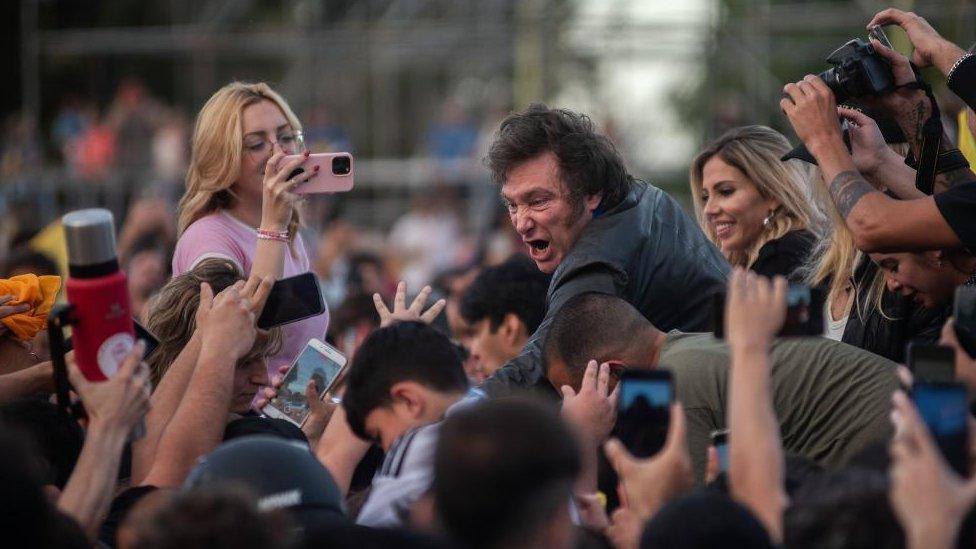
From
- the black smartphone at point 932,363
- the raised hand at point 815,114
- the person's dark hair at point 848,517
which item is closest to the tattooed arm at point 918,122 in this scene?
the raised hand at point 815,114

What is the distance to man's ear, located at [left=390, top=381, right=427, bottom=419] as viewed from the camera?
12.1ft

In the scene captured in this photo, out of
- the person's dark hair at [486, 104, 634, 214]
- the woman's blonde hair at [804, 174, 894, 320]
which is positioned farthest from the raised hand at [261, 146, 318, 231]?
the woman's blonde hair at [804, 174, 894, 320]

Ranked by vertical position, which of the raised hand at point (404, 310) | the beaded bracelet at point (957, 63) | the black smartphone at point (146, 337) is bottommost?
the raised hand at point (404, 310)

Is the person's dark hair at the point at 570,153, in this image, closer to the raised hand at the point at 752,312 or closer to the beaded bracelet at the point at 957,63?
A: the beaded bracelet at the point at 957,63

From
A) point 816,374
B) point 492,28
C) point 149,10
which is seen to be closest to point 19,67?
point 149,10

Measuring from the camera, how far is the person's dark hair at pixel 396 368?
3721 mm

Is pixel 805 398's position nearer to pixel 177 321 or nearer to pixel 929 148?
pixel 929 148

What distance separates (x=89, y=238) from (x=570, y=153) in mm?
2089

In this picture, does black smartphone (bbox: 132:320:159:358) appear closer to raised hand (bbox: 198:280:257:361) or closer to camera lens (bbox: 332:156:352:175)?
raised hand (bbox: 198:280:257:361)

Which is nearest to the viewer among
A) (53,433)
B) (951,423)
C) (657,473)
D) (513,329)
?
(951,423)

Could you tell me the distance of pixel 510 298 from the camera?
6418 millimetres

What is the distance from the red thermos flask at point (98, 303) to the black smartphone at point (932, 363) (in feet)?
6.57

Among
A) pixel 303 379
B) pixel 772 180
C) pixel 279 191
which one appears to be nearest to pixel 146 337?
pixel 303 379

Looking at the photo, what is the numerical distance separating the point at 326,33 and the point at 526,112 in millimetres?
11504
